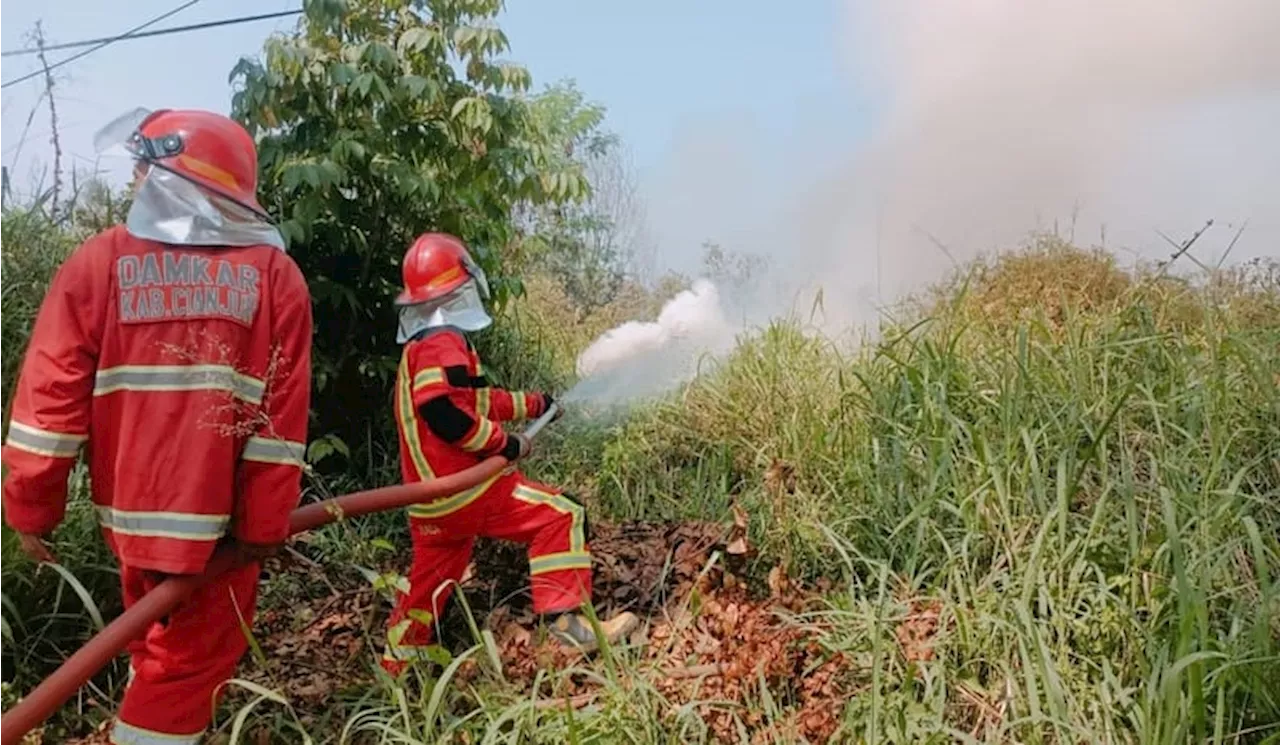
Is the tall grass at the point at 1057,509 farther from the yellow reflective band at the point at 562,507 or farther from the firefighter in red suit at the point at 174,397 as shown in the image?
the firefighter in red suit at the point at 174,397

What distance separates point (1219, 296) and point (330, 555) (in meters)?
3.61

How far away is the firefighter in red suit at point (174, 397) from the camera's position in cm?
205

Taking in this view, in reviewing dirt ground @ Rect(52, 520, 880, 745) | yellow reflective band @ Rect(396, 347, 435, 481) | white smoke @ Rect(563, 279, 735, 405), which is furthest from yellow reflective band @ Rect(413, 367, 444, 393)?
white smoke @ Rect(563, 279, 735, 405)

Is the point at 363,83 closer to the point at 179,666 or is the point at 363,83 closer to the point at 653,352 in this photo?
the point at 179,666

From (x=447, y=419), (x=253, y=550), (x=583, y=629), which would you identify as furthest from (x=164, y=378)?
(x=583, y=629)

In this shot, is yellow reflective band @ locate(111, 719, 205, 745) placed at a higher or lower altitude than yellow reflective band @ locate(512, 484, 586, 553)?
lower

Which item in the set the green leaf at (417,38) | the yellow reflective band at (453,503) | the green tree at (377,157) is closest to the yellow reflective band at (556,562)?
the yellow reflective band at (453,503)

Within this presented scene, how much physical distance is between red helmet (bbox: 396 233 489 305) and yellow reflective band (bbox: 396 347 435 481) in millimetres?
213

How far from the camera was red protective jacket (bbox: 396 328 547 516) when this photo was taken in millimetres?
2918

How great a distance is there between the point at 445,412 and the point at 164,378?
37.1 inches

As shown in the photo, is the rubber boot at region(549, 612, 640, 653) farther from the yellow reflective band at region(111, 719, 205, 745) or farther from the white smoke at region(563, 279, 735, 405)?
the white smoke at region(563, 279, 735, 405)

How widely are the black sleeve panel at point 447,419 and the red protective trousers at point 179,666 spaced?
0.82 metres

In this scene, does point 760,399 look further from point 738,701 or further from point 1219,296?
point 738,701

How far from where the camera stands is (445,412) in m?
2.91
